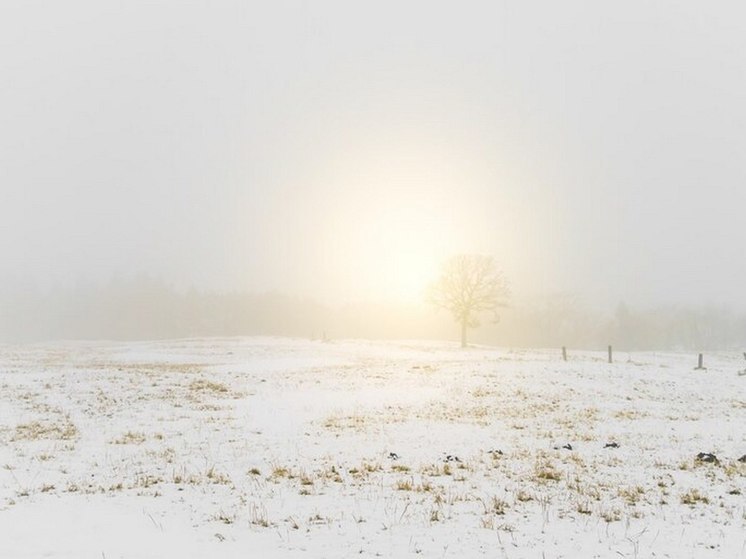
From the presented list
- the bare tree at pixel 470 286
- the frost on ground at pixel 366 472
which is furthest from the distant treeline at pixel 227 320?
the frost on ground at pixel 366 472

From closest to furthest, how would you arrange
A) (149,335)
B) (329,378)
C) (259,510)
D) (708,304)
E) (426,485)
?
(259,510)
(426,485)
(329,378)
(149,335)
(708,304)

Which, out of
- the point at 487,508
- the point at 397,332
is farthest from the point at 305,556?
the point at 397,332

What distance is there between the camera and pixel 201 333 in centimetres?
13512

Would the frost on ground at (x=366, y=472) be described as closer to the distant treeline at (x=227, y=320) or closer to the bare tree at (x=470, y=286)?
the bare tree at (x=470, y=286)

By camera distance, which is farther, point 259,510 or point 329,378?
point 329,378

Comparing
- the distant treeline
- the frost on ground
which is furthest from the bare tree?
the distant treeline

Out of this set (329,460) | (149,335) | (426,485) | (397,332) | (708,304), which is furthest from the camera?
(397,332)

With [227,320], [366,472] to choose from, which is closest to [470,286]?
[366,472]

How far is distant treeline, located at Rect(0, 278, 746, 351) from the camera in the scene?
131 m

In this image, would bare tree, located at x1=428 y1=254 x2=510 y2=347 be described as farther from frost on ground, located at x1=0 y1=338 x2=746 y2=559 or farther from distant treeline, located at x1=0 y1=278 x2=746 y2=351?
distant treeline, located at x1=0 y1=278 x2=746 y2=351

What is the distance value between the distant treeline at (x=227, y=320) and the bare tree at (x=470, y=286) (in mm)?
59173

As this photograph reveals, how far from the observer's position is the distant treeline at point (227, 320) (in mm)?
131250

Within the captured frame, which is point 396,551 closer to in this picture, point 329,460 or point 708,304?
point 329,460

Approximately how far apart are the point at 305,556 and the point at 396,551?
1563 mm
